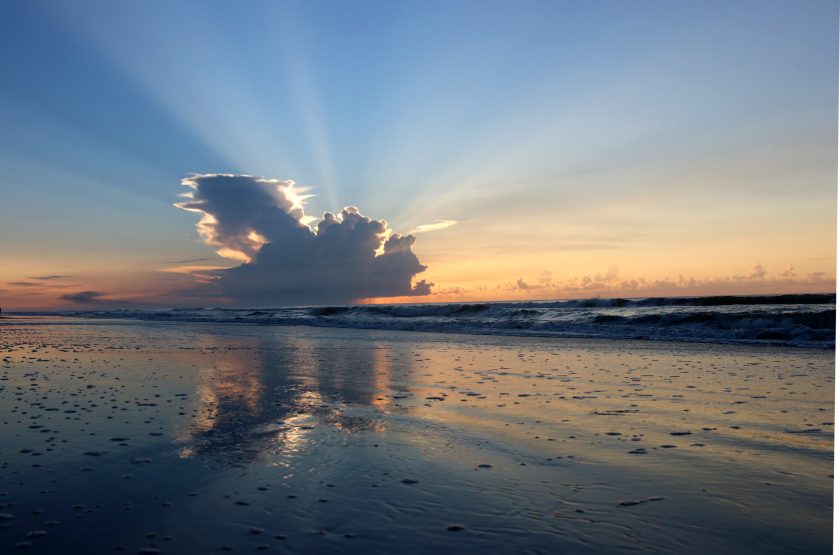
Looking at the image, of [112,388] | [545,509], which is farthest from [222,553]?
[112,388]

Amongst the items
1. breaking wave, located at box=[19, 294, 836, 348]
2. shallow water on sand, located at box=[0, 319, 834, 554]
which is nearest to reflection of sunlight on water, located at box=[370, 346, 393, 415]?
shallow water on sand, located at box=[0, 319, 834, 554]

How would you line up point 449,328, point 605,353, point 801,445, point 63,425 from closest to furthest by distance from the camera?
point 801,445 → point 63,425 → point 605,353 → point 449,328

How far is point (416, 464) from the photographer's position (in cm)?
497

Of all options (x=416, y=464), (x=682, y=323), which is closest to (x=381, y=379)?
(x=416, y=464)

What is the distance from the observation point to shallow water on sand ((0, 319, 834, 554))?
11.4 feet

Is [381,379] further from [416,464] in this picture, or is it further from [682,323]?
[682,323]

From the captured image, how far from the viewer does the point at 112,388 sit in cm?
891

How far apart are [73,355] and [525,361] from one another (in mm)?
11557

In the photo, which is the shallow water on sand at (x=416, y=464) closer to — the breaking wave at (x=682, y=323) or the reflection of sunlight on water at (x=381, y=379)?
the reflection of sunlight on water at (x=381, y=379)

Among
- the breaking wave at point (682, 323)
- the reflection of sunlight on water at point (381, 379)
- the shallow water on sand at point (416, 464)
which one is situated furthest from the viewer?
the breaking wave at point (682, 323)

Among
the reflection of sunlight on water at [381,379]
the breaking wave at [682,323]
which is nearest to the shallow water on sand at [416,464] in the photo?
the reflection of sunlight on water at [381,379]

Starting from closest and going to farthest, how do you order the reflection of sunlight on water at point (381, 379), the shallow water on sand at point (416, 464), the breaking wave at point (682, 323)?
the shallow water on sand at point (416, 464), the reflection of sunlight on water at point (381, 379), the breaking wave at point (682, 323)

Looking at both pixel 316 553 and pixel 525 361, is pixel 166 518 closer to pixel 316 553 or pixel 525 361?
pixel 316 553

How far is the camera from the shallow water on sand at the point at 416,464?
137 inches
